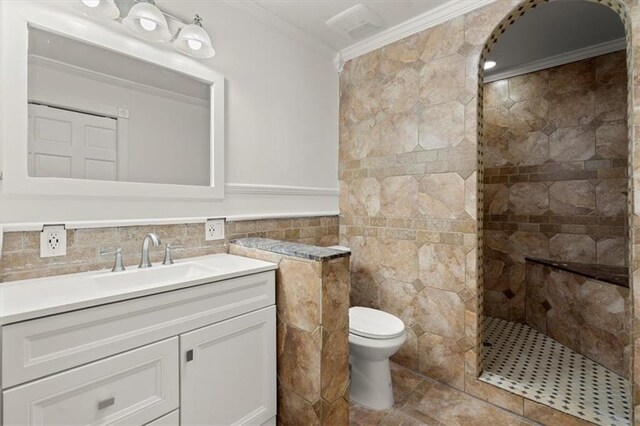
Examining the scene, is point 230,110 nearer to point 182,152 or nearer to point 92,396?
point 182,152

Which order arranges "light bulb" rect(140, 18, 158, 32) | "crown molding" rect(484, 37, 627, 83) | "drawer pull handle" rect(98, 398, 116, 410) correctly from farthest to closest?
"crown molding" rect(484, 37, 627, 83), "light bulb" rect(140, 18, 158, 32), "drawer pull handle" rect(98, 398, 116, 410)

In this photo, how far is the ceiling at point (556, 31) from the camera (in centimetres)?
214

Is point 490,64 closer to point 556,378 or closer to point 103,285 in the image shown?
point 556,378

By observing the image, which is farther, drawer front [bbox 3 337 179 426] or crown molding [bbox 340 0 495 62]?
crown molding [bbox 340 0 495 62]

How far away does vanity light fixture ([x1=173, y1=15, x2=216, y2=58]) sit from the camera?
1.63 m

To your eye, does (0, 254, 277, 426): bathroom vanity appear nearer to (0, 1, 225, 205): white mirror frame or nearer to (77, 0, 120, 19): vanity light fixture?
(0, 1, 225, 205): white mirror frame

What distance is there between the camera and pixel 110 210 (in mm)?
1487

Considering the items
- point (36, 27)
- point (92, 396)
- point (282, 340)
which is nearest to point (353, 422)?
point (282, 340)

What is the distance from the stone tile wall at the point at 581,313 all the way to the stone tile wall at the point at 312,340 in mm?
A: 1864

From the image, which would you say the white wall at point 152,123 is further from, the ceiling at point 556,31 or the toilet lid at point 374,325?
the ceiling at point 556,31

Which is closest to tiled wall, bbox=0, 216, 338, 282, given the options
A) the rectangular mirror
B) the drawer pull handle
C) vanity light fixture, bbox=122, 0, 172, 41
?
the rectangular mirror

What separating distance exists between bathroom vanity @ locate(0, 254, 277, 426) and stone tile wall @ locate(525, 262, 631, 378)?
2.29 m

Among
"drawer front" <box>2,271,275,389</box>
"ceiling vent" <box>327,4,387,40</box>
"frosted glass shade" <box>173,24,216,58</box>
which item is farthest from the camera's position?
"ceiling vent" <box>327,4,387,40</box>

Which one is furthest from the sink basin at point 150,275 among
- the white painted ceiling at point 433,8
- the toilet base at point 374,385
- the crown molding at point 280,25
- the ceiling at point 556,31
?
the ceiling at point 556,31
